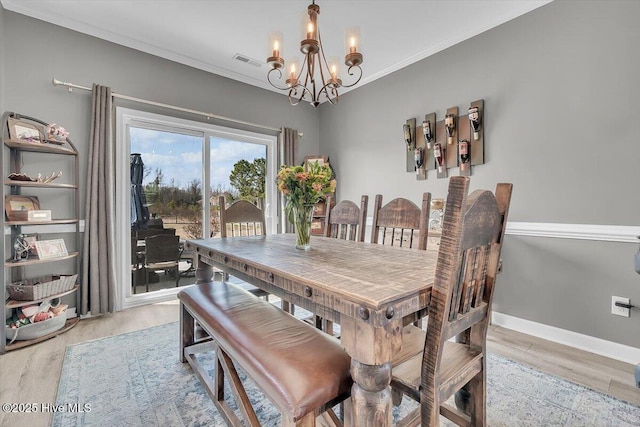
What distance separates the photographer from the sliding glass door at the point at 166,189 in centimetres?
299

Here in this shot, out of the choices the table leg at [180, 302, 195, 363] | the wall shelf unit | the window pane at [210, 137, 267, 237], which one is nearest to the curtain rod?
the window pane at [210, 137, 267, 237]

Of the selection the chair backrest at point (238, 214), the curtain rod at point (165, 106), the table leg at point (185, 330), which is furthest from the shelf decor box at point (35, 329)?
the curtain rod at point (165, 106)

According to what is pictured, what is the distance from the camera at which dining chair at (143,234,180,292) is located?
316 cm

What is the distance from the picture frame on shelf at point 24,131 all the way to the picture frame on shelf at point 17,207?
469mm

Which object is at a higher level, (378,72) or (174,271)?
(378,72)

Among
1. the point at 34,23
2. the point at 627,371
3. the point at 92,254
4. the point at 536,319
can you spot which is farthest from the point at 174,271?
the point at 627,371

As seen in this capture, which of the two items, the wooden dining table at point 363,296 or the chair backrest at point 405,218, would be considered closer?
the wooden dining table at point 363,296

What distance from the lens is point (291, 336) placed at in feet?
3.98

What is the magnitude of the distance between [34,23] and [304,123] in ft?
9.77

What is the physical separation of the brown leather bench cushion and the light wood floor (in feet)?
3.31

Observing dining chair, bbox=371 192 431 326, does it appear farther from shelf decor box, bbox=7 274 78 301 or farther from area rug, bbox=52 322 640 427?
shelf decor box, bbox=7 274 78 301

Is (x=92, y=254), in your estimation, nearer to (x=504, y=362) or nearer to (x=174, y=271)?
(x=174, y=271)

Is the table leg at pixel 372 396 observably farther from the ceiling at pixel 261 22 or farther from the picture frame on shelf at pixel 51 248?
the picture frame on shelf at pixel 51 248

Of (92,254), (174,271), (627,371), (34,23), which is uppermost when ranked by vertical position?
(34,23)
